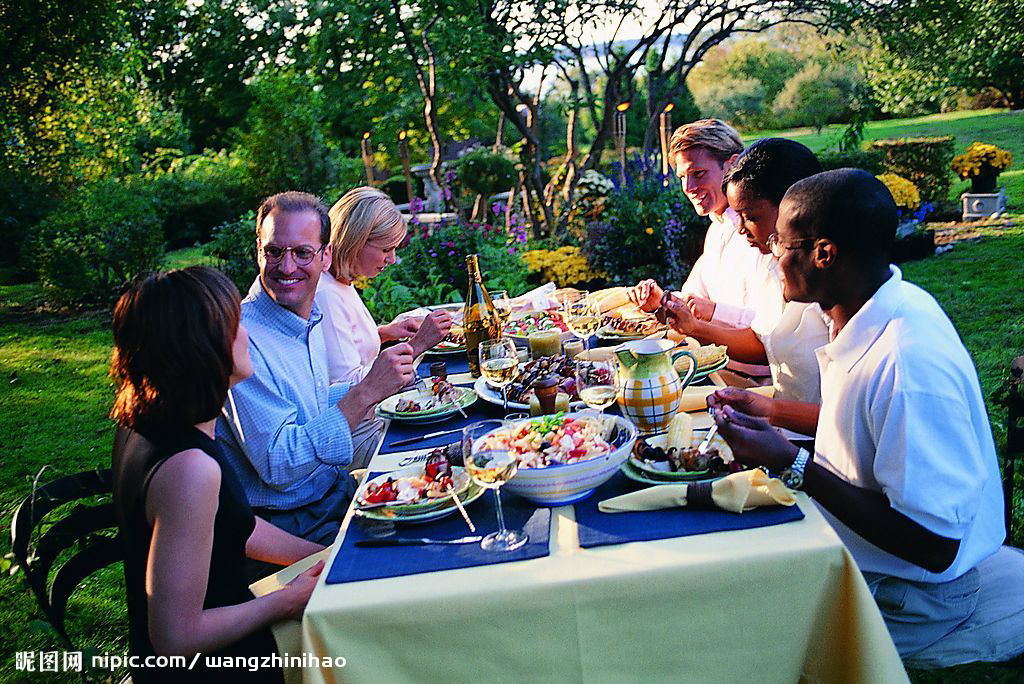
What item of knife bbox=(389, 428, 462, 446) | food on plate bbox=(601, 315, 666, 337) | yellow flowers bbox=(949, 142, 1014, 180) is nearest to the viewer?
knife bbox=(389, 428, 462, 446)

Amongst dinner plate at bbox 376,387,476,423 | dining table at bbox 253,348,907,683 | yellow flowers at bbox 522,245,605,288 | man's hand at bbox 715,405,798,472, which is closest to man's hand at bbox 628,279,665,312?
dinner plate at bbox 376,387,476,423

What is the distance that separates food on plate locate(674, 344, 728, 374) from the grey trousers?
1.02 metres

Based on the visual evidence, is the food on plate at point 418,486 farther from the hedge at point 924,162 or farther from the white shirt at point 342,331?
the hedge at point 924,162

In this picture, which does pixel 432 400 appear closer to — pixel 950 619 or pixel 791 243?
pixel 791 243

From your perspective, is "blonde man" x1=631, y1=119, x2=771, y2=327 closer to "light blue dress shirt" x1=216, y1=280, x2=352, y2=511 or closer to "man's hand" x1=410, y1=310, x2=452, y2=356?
"man's hand" x1=410, y1=310, x2=452, y2=356

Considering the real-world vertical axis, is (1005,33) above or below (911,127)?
above

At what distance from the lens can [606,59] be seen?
9758mm

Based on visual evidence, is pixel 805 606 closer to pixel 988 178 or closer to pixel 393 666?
pixel 393 666

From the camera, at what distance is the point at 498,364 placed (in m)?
2.66

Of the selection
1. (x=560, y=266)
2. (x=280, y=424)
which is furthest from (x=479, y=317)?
(x=560, y=266)

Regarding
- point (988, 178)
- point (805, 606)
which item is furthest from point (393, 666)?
point (988, 178)

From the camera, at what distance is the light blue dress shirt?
2295 mm

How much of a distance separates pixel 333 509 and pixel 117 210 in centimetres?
989

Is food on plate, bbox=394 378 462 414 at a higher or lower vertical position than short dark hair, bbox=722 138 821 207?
lower
